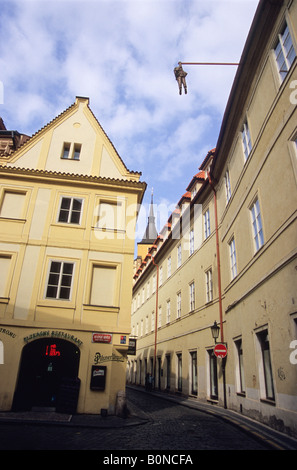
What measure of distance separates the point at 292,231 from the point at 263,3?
6.81 meters

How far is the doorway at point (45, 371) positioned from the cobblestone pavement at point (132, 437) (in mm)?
2403

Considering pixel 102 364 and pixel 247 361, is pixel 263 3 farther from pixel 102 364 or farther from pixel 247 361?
pixel 102 364

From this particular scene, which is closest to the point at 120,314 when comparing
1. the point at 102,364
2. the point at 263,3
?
the point at 102,364

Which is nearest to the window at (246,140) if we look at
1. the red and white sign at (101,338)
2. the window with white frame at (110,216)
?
the window with white frame at (110,216)

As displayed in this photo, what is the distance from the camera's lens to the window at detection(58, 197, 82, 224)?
14.8 meters

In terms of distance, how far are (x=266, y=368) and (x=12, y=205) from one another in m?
11.9

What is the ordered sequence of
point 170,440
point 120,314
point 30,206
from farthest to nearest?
point 30,206 → point 120,314 → point 170,440

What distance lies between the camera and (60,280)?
1341 centimetres

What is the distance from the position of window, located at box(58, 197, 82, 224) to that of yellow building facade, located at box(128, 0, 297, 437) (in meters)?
6.81

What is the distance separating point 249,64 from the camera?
464 inches

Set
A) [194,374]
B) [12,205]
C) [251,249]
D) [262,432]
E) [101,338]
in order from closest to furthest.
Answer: [262,432] < [251,249] < [101,338] < [12,205] < [194,374]

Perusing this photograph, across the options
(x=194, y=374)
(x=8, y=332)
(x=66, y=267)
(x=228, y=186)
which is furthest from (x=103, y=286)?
(x=194, y=374)

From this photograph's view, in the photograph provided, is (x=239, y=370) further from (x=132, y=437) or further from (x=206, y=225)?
(x=206, y=225)

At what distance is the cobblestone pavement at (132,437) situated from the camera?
7.30m
